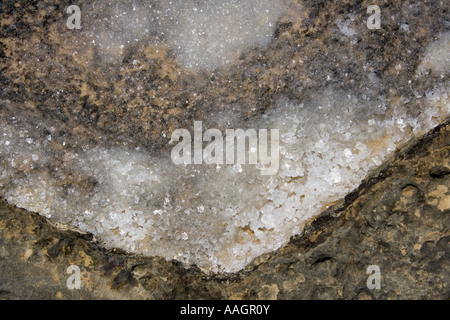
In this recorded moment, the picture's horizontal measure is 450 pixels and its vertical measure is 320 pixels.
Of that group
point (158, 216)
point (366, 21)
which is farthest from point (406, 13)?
point (158, 216)

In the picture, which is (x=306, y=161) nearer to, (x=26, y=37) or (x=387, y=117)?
(x=387, y=117)

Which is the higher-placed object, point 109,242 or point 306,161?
point 306,161

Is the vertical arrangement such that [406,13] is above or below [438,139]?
above

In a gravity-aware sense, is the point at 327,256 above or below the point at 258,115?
below

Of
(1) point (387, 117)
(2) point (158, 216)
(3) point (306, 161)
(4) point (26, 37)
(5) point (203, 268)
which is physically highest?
(4) point (26, 37)
